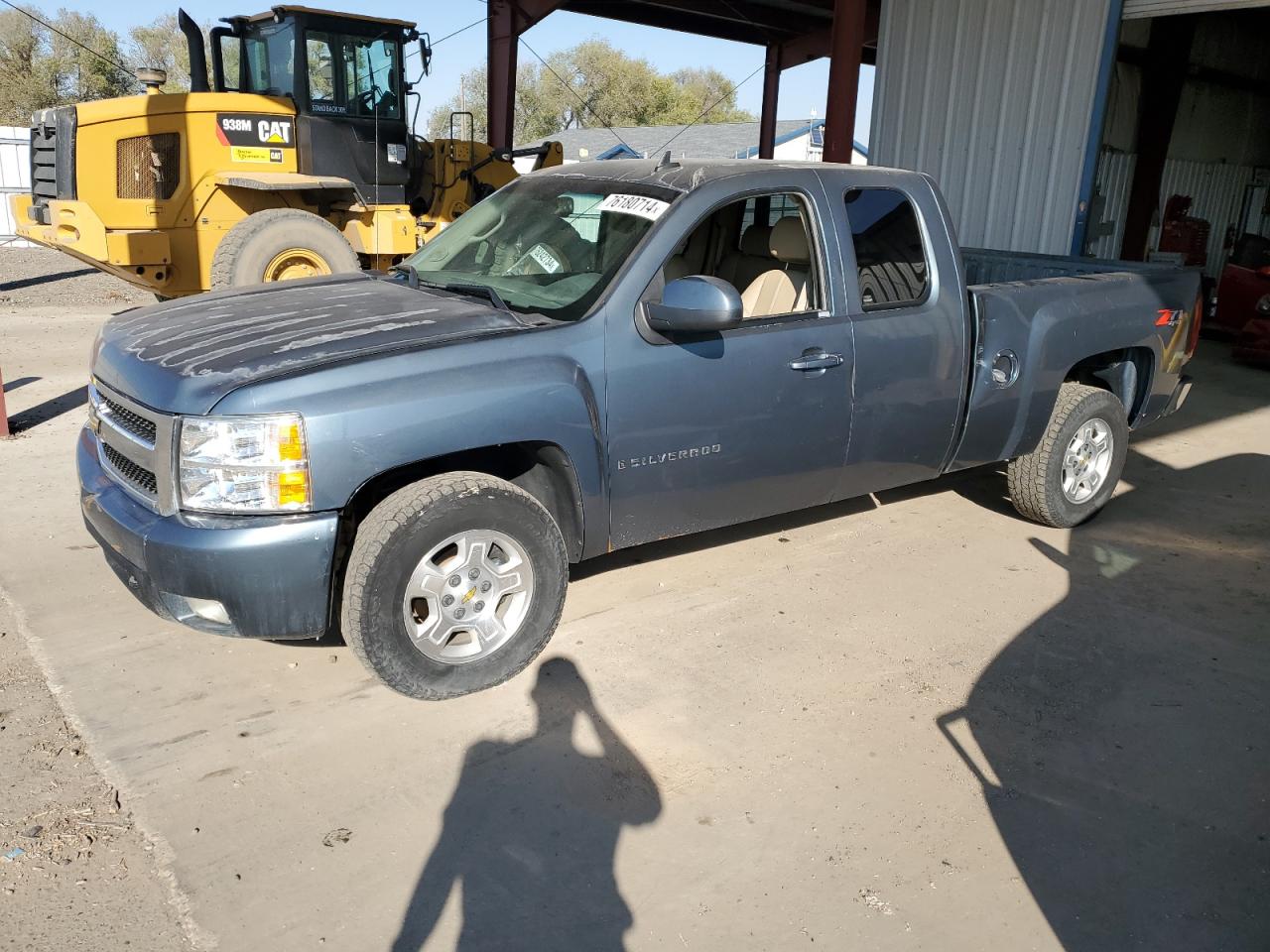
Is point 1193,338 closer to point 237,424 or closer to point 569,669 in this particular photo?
point 569,669

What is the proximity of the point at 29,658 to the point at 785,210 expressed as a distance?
11.9ft

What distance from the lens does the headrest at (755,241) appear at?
16.5ft

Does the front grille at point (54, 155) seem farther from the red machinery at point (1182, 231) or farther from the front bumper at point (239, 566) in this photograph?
the red machinery at point (1182, 231)

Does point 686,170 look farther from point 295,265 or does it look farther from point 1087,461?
point 295,265

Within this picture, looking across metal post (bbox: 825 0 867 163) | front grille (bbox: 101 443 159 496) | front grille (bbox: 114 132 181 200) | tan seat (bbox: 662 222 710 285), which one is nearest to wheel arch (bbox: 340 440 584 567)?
front grille (bbox: 101 443 159 496)

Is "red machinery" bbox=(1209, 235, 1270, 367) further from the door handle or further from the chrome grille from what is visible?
the chrome grille

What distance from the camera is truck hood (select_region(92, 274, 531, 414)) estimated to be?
11.2 ft

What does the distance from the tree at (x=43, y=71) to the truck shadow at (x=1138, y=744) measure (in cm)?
4348

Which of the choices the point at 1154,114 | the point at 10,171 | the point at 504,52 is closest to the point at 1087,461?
the point at 1154,114

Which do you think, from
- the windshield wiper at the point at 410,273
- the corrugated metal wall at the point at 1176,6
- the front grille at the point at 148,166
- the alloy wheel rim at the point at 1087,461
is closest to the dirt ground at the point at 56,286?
the front grille at the point at 148,166

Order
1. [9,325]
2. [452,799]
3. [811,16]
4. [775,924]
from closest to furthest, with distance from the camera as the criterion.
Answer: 1. [775,924]
2. [452,799]
3. [9,325]
4. [811,16]

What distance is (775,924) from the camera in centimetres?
275

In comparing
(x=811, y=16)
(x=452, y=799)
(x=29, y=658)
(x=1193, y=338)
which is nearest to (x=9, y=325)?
(x=29, y=658)

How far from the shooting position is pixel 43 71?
137 ft
